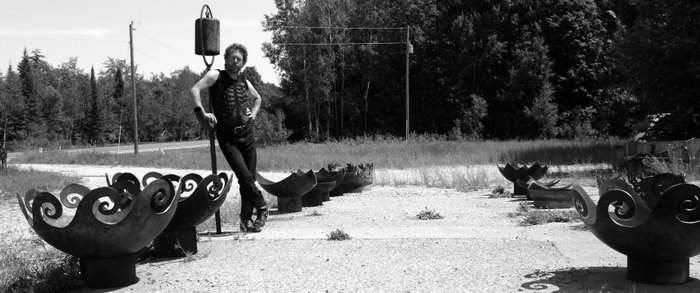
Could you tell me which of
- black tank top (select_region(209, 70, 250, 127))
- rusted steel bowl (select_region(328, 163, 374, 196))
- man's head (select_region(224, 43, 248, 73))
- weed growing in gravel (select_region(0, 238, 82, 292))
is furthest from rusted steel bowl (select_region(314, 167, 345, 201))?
weed growing in gravel (select_region(0, 238, 82, 292))

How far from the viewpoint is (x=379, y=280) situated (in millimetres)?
4555

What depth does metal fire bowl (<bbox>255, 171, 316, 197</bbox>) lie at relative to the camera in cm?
880

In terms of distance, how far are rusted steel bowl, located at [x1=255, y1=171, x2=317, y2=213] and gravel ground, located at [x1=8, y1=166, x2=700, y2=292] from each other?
3.80ft

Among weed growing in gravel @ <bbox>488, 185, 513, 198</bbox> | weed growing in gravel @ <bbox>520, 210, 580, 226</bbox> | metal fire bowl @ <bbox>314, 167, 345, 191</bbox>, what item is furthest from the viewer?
weed growing in gravel @ <bbox>488, 185, 513, 198</bbox>

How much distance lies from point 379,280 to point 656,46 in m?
17.6

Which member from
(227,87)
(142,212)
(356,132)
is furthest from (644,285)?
(356,132)

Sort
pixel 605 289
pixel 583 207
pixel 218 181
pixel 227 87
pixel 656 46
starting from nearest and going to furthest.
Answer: pixel 605 289 < pixel 583 207 < pixel 218 181 < pixel 227 87 < pixel 656 46

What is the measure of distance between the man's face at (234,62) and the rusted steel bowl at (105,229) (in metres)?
2.09

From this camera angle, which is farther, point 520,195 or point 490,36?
point 490,36

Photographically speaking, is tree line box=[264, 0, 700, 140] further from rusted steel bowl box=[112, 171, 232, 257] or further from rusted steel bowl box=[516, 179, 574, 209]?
rusted steel bowl box=[112, 171, 232, 257]

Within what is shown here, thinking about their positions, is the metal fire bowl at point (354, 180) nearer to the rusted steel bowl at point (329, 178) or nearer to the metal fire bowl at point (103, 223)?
the rusted steel bowl at point (329, 178)

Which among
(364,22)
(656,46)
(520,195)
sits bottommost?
(520,195)

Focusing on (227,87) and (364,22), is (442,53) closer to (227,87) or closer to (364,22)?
(364,22)

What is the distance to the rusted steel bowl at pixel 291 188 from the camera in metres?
8.80
